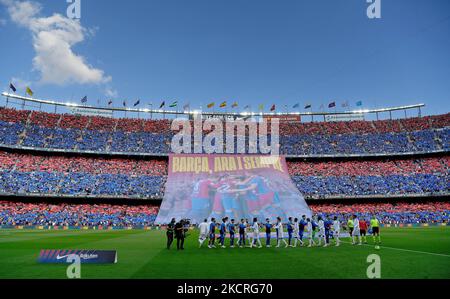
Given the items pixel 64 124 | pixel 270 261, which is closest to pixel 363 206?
pixel 270 261

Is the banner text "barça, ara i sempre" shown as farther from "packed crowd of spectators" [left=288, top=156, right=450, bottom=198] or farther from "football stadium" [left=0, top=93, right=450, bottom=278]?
"packed crowd of spectators" [left=288, top=156, right=450, bottom=198]

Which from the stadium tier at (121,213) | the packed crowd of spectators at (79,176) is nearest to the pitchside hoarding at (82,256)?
the stadium tier at (121,213)

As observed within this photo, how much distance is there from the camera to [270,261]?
1412 centimetres

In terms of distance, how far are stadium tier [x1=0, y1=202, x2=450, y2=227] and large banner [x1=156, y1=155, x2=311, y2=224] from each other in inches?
175

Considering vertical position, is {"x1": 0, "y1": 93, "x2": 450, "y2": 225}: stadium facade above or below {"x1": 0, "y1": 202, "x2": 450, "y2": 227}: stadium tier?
above

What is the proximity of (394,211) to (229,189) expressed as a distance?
28158 millimetres

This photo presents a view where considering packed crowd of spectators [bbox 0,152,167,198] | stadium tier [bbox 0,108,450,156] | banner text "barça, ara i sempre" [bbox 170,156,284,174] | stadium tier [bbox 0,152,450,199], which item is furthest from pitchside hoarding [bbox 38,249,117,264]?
stadium tier [bbox 0,108,450,156]

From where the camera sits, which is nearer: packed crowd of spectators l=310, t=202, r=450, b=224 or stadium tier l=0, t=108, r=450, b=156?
packed crowd of spectators l=310, t=202, r=450, b=224

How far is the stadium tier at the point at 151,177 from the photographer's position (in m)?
52.4

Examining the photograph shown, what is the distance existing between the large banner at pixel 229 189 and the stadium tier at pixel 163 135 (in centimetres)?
709

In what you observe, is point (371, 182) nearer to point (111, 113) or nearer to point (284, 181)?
point (284, 181)

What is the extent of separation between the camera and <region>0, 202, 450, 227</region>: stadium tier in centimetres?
4672
